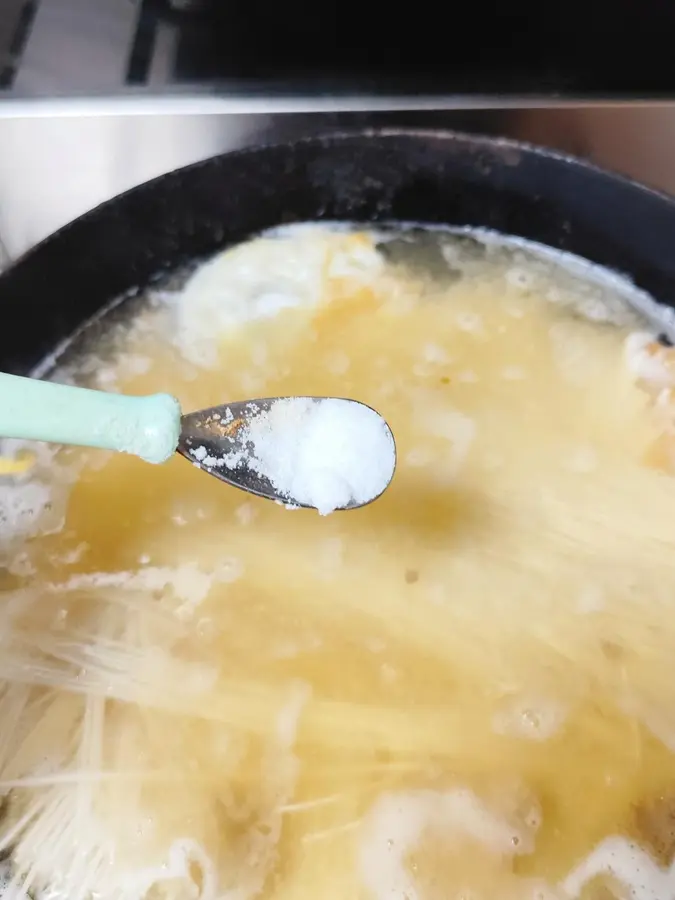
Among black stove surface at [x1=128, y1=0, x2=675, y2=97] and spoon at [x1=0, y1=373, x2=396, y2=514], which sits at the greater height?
black stove surface at [x1=128, y1=0, x2=675, y2=97]

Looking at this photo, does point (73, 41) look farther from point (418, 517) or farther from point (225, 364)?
point (418, 517)

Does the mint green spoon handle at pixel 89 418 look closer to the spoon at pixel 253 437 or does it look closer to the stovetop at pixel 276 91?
the spoon at pixel 253 437

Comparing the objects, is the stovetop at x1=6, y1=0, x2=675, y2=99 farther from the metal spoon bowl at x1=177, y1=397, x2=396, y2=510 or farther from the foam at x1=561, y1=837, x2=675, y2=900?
the foam at x1=561, y1=837, x2=675, y2=900

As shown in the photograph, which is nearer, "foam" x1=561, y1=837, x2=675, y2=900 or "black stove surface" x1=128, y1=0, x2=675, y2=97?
"foam" x1=561, y1=837, x2=675, y2=900

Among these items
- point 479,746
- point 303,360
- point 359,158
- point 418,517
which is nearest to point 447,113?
point 359,158

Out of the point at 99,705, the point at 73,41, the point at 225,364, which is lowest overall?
the point at 99,705

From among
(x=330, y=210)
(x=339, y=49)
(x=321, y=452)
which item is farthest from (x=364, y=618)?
(x=339, y=49)

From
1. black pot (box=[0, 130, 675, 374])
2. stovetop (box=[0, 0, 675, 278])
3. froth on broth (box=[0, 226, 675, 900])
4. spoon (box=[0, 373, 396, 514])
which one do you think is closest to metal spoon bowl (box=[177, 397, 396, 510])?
spoon (box=[0, 373, 396, 514])

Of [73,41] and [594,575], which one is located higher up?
[73,41]
